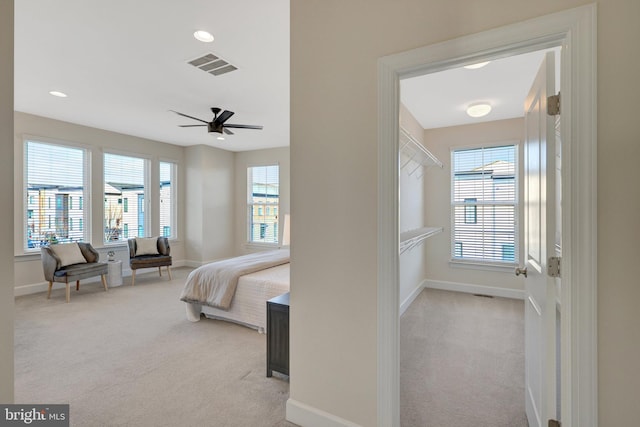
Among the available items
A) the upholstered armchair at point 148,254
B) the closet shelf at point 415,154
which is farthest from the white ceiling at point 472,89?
the upholstered armchair at point 148,254

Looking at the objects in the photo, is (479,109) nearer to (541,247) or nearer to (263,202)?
(541,247)

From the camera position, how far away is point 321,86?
181cm

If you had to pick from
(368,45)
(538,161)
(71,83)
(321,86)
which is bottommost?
(538,161)

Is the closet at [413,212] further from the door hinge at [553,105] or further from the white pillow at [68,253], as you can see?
the white pillow at [68,253]

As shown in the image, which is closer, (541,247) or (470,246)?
(541,247)

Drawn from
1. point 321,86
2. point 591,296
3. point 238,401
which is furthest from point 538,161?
point 238,401

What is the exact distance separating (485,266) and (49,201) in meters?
7.01

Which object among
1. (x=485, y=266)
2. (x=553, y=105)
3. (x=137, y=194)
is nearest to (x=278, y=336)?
(x=553, y=105)

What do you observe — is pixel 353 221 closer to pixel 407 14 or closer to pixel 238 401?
pixel 407 14

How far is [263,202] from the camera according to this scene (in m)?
7.49

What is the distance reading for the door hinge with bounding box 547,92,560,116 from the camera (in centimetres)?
142

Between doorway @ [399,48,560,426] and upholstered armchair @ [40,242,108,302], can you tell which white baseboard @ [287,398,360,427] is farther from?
upholstered armchair @ [40,242,108,302]

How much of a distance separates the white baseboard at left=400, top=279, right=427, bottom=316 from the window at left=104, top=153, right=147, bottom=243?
5.37 m

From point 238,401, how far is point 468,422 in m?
1.51
